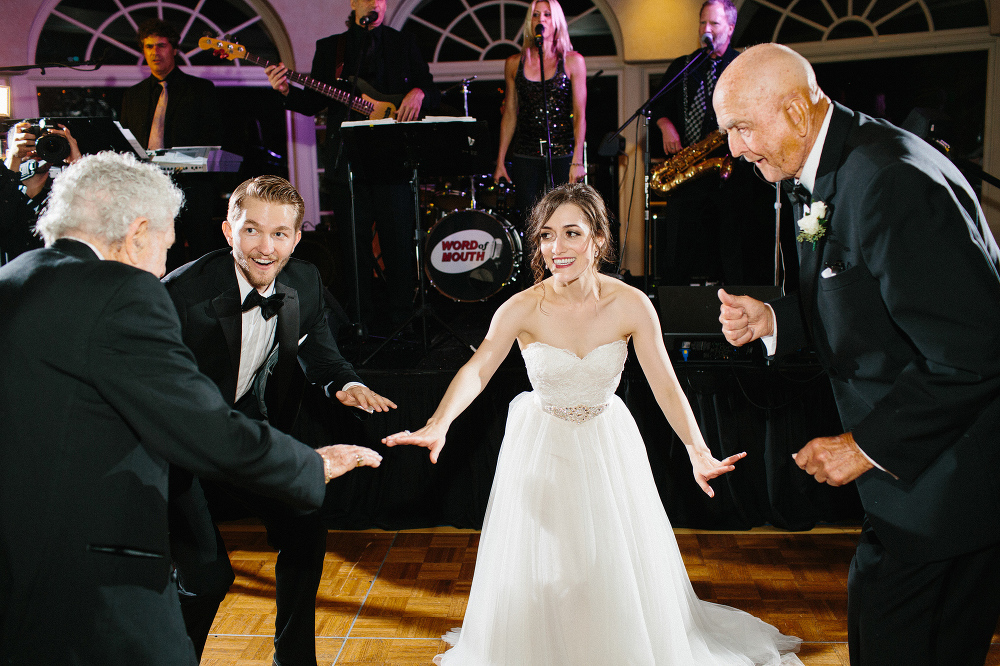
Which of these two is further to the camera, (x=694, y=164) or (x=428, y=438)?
(x=694, y=164)

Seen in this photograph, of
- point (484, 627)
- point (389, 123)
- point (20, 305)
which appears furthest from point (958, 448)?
point (389, 123)

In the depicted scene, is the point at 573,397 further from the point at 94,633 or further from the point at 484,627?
the point at 94,633

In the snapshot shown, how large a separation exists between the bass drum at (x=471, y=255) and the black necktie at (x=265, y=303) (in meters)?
2.83

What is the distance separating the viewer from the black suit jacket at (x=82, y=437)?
133 cm

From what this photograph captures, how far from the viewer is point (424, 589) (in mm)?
3318

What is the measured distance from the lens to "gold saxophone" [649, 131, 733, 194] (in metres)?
4.82

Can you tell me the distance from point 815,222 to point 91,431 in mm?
1651

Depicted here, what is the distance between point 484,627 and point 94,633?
1.44 m

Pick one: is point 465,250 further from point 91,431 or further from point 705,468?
point 91,431

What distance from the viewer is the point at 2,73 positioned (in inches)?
276

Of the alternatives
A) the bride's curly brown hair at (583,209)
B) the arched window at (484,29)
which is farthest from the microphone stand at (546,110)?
the arched window at (484,29)

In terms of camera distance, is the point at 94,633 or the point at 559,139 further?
the point at 559,139

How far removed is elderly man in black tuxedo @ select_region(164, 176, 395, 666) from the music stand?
1.51 m

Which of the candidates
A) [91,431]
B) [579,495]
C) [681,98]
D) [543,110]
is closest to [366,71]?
[543,110]
